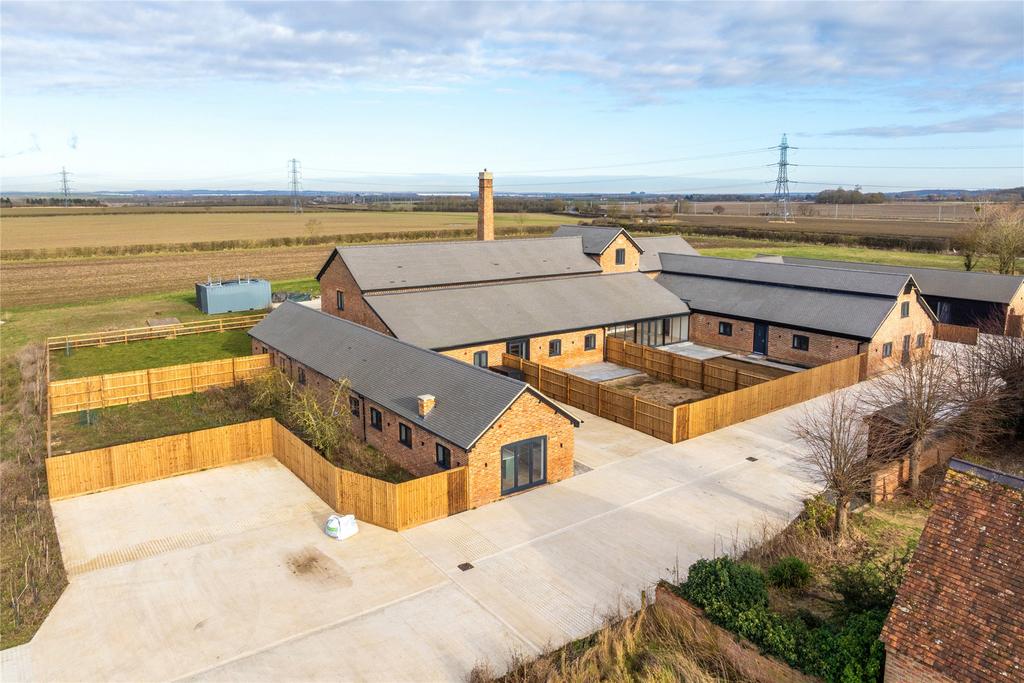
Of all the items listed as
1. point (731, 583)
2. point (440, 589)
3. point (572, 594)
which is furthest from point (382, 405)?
point (731, 583)

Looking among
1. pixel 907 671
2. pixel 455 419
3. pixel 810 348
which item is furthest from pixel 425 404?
pixel 810 348

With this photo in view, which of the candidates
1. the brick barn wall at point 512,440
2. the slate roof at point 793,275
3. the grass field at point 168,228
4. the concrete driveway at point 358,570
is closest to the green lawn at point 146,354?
the concrete driveway at point 358,570

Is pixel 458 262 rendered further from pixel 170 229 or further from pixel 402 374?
pixel 170 229

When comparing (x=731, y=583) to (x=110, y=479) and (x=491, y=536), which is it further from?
(x=110, y=479)

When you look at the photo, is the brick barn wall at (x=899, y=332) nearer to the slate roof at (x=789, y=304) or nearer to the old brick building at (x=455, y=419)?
the slate roof at (x=789, y=304)

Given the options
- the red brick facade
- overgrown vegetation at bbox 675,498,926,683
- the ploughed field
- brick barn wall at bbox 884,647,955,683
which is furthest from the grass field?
brick barn wall at bbox 884,647,955,683

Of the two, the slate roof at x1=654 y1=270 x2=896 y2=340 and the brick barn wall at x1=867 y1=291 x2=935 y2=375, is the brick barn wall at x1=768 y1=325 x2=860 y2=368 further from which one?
the brick barn wall at x1=867 y1=291 x2=935 y2=375

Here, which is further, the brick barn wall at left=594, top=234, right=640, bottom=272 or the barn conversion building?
the brick barn wall at left=594, top=234, right=640, bottom=272
